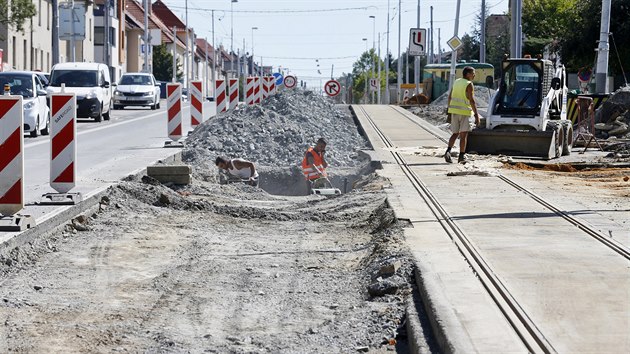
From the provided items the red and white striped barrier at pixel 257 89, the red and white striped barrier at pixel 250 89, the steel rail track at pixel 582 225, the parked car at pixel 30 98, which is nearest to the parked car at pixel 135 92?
the red and white striped barrier at pixel 257 89

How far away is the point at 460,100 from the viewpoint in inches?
837

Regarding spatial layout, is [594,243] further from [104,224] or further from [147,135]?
[147,135]

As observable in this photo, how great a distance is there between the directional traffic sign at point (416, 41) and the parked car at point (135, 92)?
41.6ft

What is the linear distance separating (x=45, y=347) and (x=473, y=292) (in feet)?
9.81

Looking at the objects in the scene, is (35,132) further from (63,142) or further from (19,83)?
(63,142)

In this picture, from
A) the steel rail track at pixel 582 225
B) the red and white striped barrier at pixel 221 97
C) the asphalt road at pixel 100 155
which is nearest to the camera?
the steel rail track at pixel 582 225

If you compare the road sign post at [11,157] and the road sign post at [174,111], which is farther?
the road sign post at [174,111]

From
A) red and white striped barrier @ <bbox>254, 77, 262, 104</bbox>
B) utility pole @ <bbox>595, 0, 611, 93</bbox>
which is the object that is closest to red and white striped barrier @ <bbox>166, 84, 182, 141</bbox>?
utility pole @ <bbox>595, 0, 611, 93</bbox>

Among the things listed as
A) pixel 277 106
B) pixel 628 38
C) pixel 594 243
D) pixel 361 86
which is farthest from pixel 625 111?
pixel 361 86

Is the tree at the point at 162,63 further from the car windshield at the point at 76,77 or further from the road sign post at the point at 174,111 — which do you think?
the road sign post at the point at 174,111

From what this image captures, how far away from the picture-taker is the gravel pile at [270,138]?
24.6 metres

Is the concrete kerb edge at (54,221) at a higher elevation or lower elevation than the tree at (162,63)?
lower

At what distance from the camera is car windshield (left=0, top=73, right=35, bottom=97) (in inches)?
1157

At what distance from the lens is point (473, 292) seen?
8.01 m
